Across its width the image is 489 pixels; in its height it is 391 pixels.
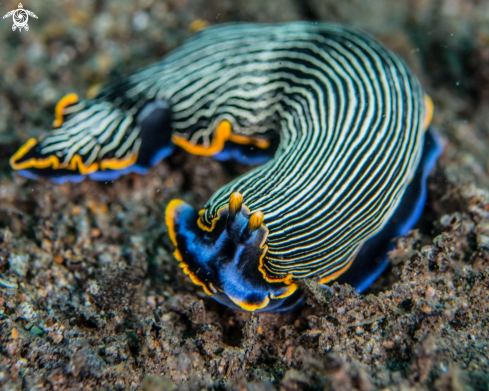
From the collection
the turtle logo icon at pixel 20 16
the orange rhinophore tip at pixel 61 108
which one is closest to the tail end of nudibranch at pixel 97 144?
the orange rhinophore tip at pixel 61 108

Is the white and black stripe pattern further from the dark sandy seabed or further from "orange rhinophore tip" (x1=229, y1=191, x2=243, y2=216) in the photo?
the dark sandy seabed

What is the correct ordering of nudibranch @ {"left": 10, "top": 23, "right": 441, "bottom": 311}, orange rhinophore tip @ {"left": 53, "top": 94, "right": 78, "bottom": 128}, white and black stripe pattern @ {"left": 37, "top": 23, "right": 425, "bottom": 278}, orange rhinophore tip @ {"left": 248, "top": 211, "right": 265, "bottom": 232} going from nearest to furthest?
orange rhinophore tip @ {"left": 248, "top": 211, "right": 265, "bottom": 232} < nudibranch @ {"left": 10, "top": 23, "right": 441, "bottom": 311} < white and black stripe pattern @ {"left": 37, "top": 23, "right": 425, "bottom": 278} < orange rhinophore tip @ {"left": 53, "top": 94, "right": 78, "bottom": 128}

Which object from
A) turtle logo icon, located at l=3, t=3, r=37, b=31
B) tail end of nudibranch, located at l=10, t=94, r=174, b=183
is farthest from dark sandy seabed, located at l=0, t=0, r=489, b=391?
tail end of nudibranch, located at l=10, t=94, r=174, b=183

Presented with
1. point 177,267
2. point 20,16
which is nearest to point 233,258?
point 177,267

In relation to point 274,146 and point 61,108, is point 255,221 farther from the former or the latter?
point 61,108

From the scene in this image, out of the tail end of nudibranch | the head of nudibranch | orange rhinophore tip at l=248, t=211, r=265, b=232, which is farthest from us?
the tail end of nudibranch

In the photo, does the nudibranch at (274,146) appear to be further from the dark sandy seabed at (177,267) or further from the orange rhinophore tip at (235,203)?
the dark sandy seabed at (177,267)
